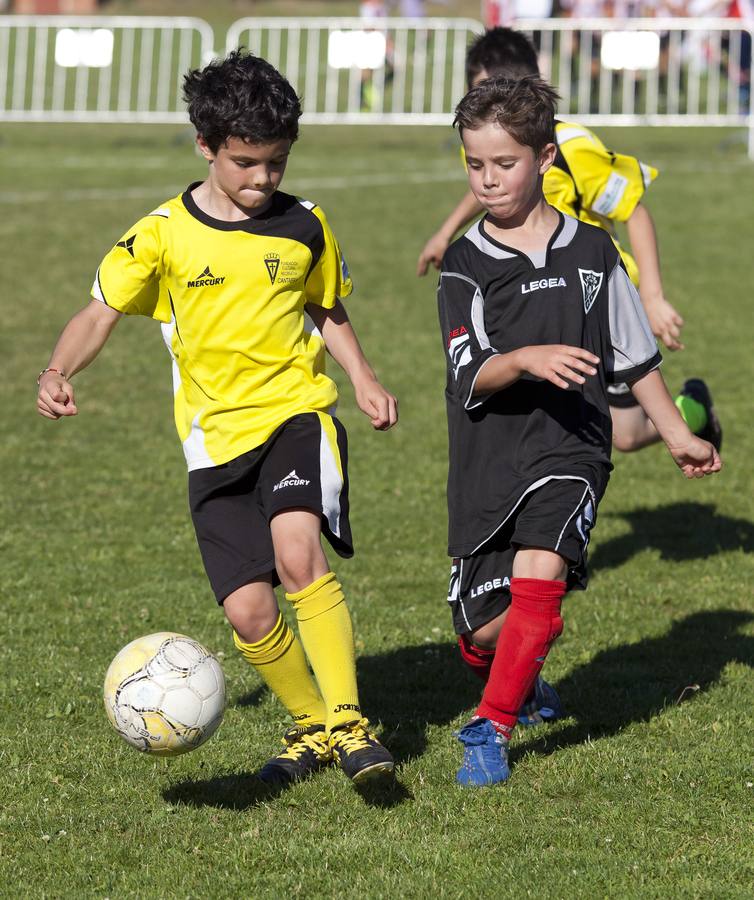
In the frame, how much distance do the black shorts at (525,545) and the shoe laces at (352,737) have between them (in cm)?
51

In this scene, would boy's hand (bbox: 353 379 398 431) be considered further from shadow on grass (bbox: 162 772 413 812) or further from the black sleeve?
shadow on grass (bbox: 162 772 413 812)

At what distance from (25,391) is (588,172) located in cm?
470

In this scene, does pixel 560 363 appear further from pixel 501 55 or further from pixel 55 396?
pixel 501 55

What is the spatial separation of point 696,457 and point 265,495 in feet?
4.02

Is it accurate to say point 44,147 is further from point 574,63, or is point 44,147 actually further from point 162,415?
point 162,415

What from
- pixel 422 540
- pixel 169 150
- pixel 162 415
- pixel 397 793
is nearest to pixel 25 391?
pixel 162 415

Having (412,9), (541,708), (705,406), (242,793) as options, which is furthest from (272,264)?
(412,9)

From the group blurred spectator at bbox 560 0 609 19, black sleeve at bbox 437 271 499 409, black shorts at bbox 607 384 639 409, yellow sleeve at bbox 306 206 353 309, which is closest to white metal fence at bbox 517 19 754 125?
blurred spectator at bbox 560 0 609 19

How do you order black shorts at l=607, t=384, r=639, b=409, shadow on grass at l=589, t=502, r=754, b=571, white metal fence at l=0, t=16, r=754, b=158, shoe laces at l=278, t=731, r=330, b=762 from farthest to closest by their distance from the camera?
white metal fence at l=0, t=16, r=754, b=158 < shadow on grass at l=589, t=502, r=754, b=571 < black shorts at l=607, t=384, r=639, b=409 < shoe laces at l=278, t=731, r=330, b=762

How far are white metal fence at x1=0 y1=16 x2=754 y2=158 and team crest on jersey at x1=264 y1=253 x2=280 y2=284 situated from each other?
558 inches

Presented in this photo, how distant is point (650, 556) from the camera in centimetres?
650

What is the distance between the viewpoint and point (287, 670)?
437 centimetres

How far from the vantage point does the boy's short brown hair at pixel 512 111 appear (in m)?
4.15

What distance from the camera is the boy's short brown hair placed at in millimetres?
4148
